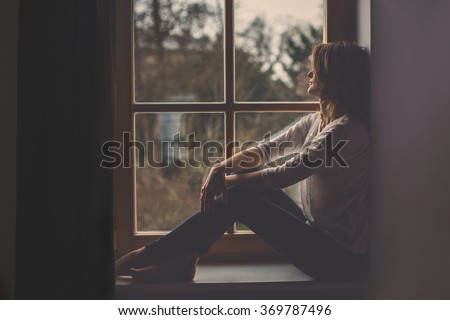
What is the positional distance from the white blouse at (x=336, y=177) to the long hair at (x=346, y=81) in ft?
0.11

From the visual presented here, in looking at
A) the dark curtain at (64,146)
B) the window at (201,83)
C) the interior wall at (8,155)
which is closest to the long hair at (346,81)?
the window at (201,83)

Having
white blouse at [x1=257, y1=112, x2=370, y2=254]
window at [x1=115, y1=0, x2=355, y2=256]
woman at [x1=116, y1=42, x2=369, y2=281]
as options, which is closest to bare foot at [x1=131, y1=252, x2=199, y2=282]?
woman at [x1=116, y1=42, x2=369, y2=281]

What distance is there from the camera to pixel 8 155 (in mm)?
1659

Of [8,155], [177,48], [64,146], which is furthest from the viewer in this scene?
[177,48]

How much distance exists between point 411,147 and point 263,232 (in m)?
0.50

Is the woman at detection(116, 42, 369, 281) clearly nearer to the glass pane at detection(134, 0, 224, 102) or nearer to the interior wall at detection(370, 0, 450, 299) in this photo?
the interior wall at detection(370, 0, 450, 299)

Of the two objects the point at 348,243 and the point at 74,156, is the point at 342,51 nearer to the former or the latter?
the point at 348,243

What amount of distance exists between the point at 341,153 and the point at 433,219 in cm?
32

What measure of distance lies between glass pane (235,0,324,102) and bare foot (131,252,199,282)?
1.73 feet

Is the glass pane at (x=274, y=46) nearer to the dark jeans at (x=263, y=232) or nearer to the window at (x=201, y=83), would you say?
the window at (x=201, y=83)

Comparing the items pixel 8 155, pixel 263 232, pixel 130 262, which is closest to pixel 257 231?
pixel 263 232

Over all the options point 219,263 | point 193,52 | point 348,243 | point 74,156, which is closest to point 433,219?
point 348,243

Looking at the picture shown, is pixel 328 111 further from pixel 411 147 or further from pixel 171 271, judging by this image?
pixel 171 271

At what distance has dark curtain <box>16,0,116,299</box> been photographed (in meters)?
1.50
